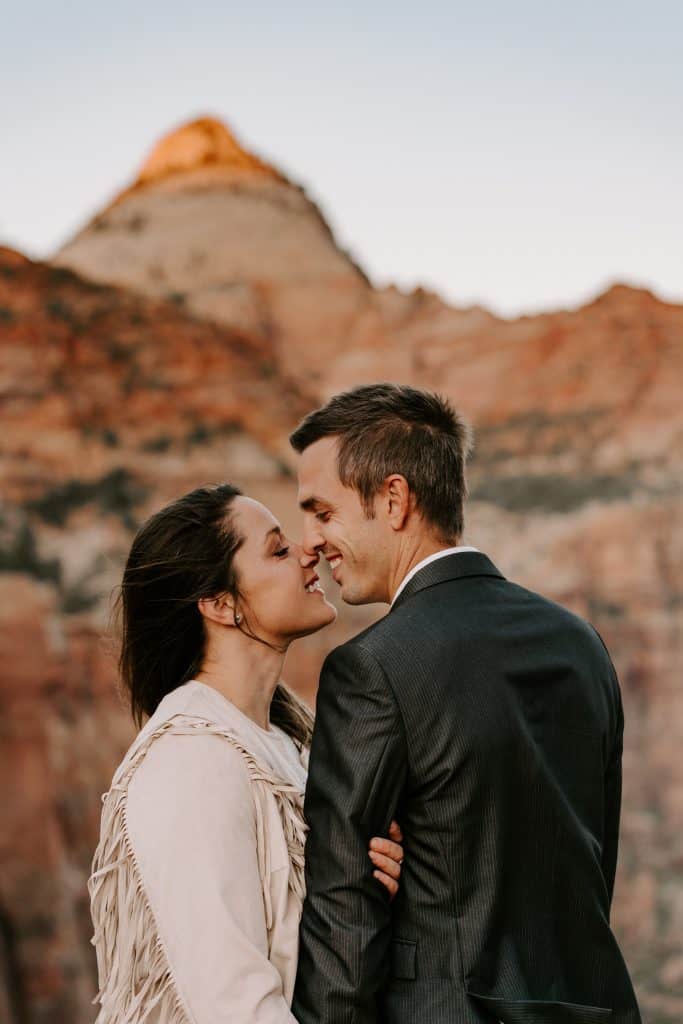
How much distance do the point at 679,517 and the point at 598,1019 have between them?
9003 mm

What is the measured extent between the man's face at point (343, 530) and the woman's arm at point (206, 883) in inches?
17.0

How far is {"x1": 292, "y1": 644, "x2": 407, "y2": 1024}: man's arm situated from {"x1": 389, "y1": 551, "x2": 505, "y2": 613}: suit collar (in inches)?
7.5

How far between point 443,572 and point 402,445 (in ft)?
0.85

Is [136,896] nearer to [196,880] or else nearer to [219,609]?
[196,880]

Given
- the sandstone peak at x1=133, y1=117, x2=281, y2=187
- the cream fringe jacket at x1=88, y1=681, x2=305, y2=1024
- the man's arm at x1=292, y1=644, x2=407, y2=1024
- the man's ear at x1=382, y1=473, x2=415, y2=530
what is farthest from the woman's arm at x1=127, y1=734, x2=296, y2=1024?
the sandstone peak at x1=133, y1=117, x2=281, y2=187

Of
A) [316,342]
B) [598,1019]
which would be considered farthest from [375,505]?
[316,342]

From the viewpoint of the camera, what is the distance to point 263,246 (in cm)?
1264

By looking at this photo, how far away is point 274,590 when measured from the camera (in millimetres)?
2553

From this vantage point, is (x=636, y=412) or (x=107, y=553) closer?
(x=107, y=553)

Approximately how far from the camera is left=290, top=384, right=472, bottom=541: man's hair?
7.22ft

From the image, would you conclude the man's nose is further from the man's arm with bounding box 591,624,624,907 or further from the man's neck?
the man's arm with bounding box 591,624,624,907

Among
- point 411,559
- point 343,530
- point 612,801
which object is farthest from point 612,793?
point 343,530

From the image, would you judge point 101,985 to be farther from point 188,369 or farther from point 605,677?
point 188,369

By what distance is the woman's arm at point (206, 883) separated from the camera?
201cm
